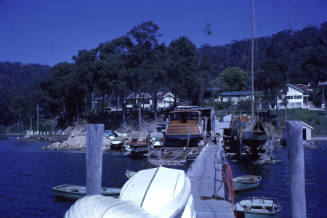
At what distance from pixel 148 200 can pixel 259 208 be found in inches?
422

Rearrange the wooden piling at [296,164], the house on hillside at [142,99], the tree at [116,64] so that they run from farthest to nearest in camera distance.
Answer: the house on hillside at [142,99]
the tree at [116,64]
the wooden piling at [296,164]

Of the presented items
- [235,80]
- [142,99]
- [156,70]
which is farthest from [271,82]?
[235,80]

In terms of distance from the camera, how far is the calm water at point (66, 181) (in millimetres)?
17281

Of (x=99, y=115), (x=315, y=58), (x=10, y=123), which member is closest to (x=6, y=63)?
(x=10, y=123)

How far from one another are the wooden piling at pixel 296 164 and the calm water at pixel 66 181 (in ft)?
31.1

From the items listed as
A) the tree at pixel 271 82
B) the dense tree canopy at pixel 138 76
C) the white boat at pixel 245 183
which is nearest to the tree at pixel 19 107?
the dense tree canopy at pixel 138 76

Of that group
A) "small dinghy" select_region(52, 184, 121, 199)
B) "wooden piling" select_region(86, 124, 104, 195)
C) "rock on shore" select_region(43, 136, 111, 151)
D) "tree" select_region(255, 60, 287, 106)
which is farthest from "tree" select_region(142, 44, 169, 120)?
"wooden piling" select_region(86, 124, 104, 195)

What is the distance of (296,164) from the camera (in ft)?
22.4

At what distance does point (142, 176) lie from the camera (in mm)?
6098

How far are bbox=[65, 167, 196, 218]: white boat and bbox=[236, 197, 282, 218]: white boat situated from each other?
27.9 feet

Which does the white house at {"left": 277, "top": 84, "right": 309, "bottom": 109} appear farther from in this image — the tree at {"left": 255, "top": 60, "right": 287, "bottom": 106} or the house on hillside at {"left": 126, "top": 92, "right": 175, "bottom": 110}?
the house on hillside at {"left": 126, "top": 92, "right": 175, "bottom": 110}

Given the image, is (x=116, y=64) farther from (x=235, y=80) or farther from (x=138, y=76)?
(x=235, y=80)

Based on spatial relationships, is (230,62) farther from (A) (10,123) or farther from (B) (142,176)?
(B) (142,176)

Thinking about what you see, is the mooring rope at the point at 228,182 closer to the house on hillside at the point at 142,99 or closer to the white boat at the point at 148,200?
the white boat at the point at 148,200
